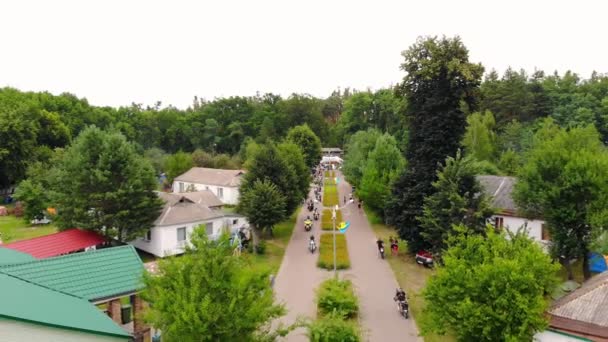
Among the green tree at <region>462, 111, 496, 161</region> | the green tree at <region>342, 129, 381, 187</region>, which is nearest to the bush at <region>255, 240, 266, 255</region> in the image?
the green tree at <region>342, 129, 381, 187</region>

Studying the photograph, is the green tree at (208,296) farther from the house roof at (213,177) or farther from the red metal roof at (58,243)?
the house roof at (213,177)

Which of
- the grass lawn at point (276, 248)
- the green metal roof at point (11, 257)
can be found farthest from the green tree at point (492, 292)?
the green metal roof at point (11, 257)

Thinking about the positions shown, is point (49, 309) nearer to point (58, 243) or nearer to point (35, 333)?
point (35, 333)

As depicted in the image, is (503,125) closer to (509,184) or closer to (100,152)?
(509,184)

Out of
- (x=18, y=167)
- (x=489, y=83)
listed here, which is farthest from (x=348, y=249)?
(x=489, y=83)

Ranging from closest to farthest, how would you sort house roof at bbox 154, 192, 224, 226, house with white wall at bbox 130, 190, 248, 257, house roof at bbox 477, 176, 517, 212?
1. house with white wall at bbox 130, 190, 248, 257
2. house roof at bbox 154, 192, 224, 226
3. house roof at bbox 477, 176, 517, 212

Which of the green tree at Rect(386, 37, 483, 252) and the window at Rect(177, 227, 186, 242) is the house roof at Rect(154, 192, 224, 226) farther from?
the green tree at Rect(386, 37, 483, 252)
